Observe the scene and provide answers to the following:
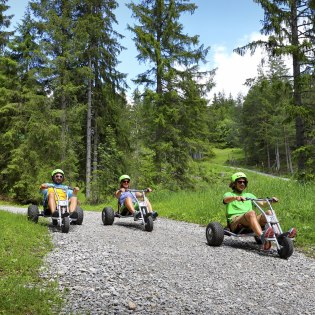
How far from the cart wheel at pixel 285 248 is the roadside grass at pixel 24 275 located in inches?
160

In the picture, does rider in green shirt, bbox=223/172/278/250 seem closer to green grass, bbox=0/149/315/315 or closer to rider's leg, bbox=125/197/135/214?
green grass, bbox=0/149/315/315

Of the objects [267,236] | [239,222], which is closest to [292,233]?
[267,236]

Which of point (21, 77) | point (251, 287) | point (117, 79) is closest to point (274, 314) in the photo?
point (251, 287)

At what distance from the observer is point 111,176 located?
20.8 meters

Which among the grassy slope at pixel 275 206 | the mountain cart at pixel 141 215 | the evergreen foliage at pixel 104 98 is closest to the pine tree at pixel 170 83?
the evergreen foliage at pixel 104 98

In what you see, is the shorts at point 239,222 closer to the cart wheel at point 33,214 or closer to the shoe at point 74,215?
the shoe at point 74,215

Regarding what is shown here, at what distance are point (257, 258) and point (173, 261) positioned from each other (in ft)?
5.41

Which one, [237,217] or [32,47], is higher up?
[32,47]

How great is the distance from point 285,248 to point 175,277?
8.07 ft

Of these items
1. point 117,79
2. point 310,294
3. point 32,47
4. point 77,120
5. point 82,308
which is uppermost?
point 32,47

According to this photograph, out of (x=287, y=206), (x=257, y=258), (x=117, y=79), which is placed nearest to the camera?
(x=257, y=258)

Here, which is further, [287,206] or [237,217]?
[287,206]

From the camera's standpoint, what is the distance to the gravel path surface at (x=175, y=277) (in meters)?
4.09

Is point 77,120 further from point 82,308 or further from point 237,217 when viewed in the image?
point 82,308
